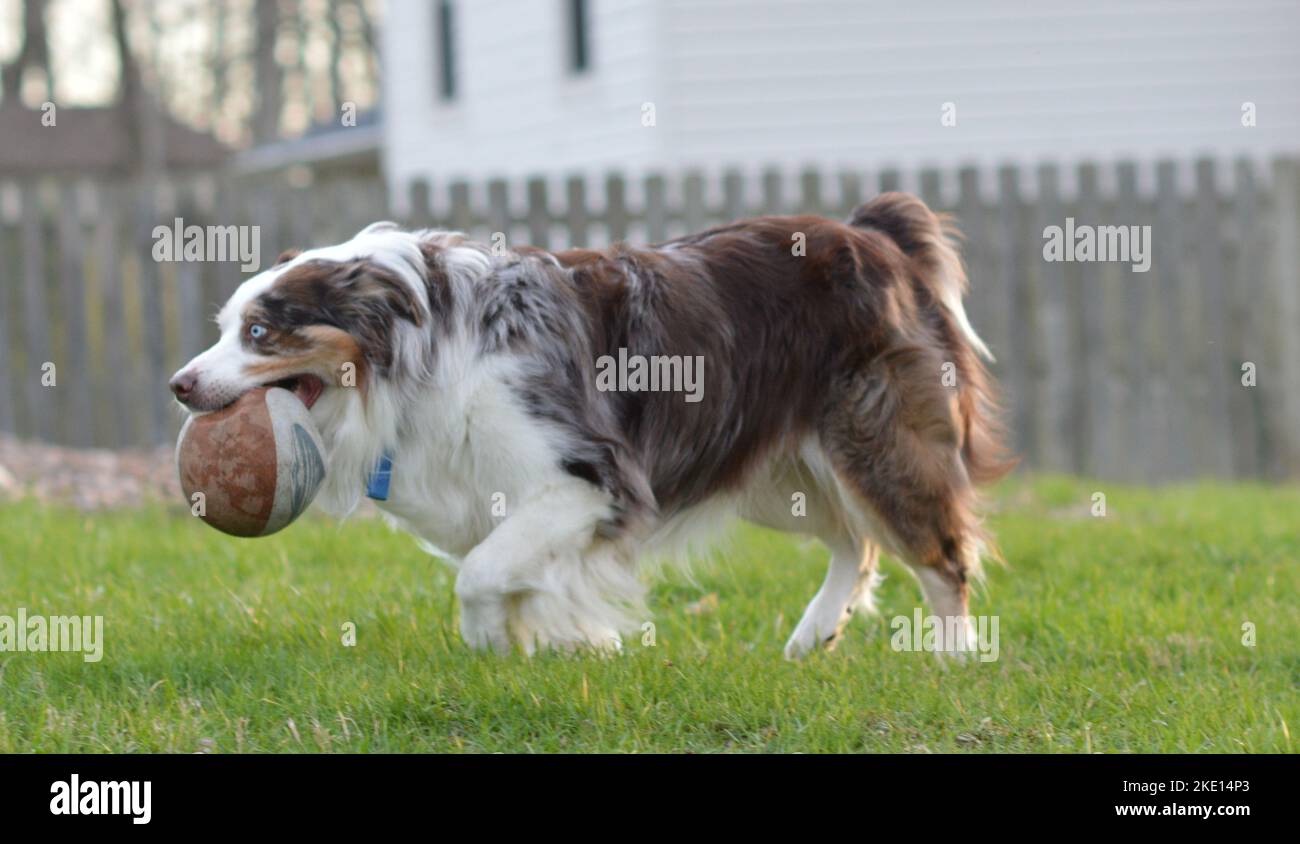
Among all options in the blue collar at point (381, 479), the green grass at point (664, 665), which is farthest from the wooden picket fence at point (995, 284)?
the blue collar at point (381, 479)

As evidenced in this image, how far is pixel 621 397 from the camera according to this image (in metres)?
5.33

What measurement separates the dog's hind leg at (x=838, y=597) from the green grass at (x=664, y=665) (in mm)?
141

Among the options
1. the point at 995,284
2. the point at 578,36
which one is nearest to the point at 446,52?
the point at 578,36

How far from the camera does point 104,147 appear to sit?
47.8 metres

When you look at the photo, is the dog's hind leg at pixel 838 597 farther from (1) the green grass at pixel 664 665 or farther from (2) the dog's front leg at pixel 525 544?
(2) the dog's front leg at pixel 525 544

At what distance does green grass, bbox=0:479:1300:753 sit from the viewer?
14.5 ft

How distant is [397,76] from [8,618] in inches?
624

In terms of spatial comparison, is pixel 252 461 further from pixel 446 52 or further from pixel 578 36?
pixel 446 52

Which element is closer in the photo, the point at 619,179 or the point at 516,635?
the point at 516,635

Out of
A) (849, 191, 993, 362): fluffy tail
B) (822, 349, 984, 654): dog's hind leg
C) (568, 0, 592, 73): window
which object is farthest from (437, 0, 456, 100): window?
(822, 349, 984, 654): dog's hind leg

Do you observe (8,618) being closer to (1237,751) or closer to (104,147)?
(1237,751)

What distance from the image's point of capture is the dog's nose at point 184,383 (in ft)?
15.8

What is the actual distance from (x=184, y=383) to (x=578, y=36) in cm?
1302
